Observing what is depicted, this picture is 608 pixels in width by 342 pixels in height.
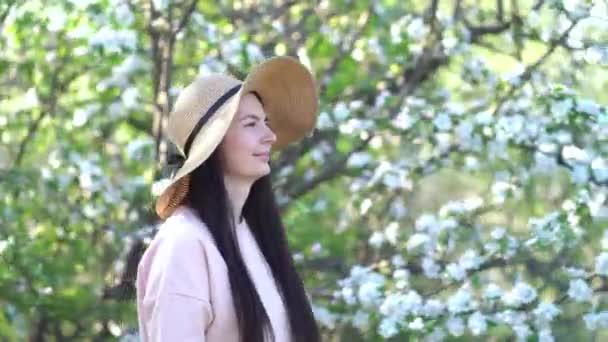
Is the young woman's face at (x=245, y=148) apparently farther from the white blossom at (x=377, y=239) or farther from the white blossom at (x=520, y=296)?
the white blossom at (x=377, y=239)

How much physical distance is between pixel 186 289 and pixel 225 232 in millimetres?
151

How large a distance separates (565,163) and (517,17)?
2.30ft

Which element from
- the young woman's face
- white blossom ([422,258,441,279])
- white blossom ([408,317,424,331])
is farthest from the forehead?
white blossom ([422,258,441,279])

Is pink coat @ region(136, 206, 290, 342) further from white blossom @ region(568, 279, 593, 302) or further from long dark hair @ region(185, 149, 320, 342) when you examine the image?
white blossom @ region(568, 279, 593, 302)

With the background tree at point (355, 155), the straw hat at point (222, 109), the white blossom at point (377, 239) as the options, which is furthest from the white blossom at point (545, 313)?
the straw hat at point (222, 109)

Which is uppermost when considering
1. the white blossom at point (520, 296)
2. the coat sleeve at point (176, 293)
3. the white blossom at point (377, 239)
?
the coat sleeve at point (176, 293)

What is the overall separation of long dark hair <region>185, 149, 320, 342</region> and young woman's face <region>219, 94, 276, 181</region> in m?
0.02

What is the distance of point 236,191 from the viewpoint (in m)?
2.03

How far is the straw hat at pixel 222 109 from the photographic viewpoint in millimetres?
1997

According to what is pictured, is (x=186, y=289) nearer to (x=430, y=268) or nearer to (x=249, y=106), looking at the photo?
(x=249, y=106)

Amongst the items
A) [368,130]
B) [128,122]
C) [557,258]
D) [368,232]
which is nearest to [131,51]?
[128,122]

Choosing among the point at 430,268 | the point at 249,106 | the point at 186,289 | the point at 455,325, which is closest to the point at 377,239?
the point at 430,268

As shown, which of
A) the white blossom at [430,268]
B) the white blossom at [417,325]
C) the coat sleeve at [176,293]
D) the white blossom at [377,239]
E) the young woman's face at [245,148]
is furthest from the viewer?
the white blossom at [377,239]

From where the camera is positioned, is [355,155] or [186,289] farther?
[355,155]
